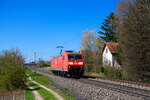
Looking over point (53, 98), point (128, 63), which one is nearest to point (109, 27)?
point (128, 63)

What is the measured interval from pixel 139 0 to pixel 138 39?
5060 mm

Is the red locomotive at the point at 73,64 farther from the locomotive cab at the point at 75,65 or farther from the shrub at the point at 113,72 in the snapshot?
the shrub at the point at 113,72

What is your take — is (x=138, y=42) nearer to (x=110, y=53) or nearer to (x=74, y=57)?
(x=74, y=57)

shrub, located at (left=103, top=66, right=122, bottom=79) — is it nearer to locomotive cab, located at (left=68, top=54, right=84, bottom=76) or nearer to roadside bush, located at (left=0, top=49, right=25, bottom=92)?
locomotive cab, located at (left=68, top=54, right=84, bottom=76)

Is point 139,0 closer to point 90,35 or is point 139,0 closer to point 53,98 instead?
point 53,98

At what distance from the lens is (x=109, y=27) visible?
50000 mm

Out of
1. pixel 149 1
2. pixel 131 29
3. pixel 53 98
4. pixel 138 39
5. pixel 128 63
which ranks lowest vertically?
pixel 53 98

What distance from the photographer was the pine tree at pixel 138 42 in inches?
739

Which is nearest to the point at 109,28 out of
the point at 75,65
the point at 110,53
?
the point at 110,53

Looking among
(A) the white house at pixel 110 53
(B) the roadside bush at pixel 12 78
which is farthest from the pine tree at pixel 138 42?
(A) the white house at pixel 110 53

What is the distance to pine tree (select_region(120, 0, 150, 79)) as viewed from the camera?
18.8 meters

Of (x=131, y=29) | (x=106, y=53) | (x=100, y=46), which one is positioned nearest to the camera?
(x=131, y=29)

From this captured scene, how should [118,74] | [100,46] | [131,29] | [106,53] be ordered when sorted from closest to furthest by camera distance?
[131,29] < [118,74] < [106,53] < [100,46]

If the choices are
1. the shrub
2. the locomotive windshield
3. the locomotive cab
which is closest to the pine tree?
the shrub
